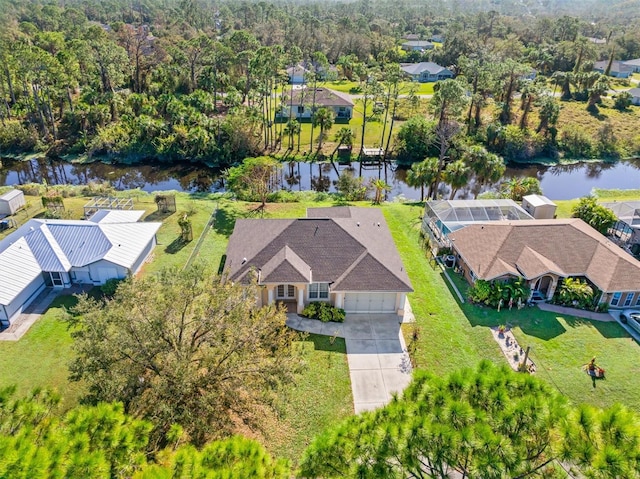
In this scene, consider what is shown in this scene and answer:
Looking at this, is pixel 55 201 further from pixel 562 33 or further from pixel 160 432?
pixel 562 33

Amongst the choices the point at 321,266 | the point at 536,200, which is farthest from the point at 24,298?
the point at 536,200

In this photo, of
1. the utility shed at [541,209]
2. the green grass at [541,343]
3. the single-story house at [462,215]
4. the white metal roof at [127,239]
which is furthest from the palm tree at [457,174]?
the white metal roof at [127,239]

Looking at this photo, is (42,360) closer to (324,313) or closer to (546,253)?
(324,313)

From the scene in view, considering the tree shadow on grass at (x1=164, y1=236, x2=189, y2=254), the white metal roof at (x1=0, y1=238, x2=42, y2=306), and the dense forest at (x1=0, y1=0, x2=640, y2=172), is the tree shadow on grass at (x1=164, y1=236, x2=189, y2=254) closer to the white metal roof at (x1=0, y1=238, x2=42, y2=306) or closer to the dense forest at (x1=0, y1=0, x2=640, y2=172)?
the white metal roof at (x1=0, y1=238, x2=42, y2=306)

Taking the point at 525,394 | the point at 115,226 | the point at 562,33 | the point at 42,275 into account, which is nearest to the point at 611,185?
the point at 525,394

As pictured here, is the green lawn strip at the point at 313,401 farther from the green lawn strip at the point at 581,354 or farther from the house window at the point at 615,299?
the house window at the point at 615,299
